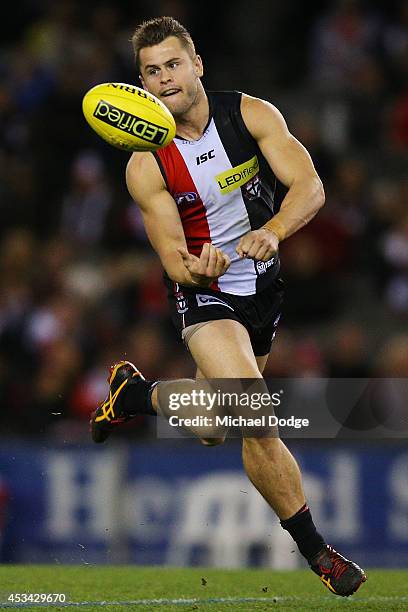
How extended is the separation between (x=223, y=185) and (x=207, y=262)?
88 cm

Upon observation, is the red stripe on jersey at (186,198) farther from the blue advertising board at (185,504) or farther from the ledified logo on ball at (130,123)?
the blue advertising board at (185,504)

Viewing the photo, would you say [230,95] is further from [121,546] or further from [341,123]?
[341,123]

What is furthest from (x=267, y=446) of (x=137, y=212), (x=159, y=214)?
(x=137, y=212)

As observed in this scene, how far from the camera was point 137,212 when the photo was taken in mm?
13180

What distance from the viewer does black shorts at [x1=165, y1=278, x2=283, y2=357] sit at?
6.95m

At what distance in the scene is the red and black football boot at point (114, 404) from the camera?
735cm

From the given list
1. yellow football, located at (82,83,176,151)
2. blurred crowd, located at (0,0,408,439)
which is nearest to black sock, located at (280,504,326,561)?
yellow football, located at (82,83,176,151)

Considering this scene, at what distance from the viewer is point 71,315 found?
1230cm

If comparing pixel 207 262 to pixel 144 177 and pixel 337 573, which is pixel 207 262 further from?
pixel 337 573

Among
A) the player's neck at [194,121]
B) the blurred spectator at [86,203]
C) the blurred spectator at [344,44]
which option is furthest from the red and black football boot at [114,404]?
the blurred spectator at [344,44]

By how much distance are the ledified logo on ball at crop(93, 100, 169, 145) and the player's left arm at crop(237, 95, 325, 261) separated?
2.28ft

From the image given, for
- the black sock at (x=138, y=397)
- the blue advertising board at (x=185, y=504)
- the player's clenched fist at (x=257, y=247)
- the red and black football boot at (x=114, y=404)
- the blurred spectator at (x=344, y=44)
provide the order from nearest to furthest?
the player's clenched fist at (x=257, y=247) → the black sock at (x=138, y=397) → the red and black football boot at (x=114, y=404) → the blue advertising board at (x=185, y=504) → the blurred spectator at (x=344, y=44)

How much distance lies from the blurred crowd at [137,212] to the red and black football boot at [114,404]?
318cm

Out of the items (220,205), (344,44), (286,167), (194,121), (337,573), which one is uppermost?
(194,121)
